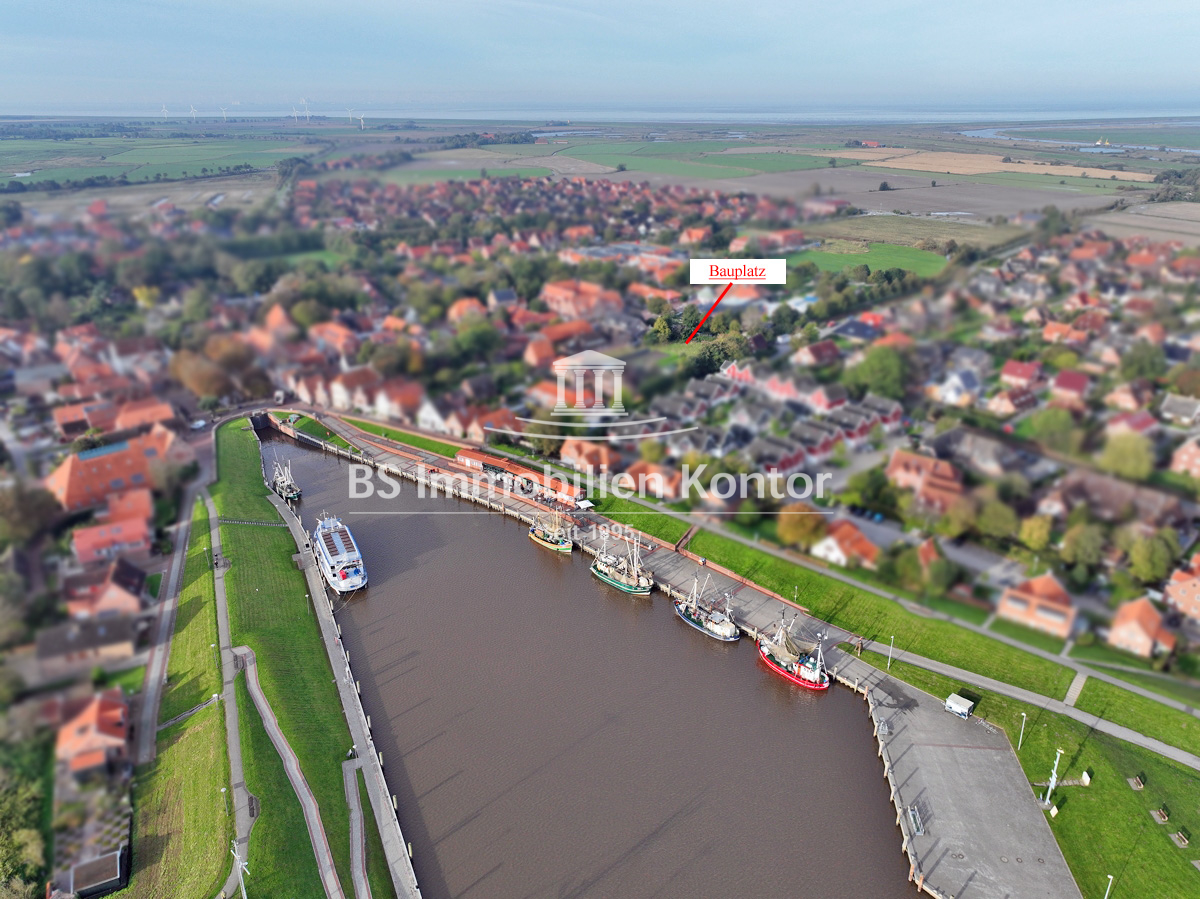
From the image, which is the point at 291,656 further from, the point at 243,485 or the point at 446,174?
the point at 446,174

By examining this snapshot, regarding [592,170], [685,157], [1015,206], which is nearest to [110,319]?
[592,170]

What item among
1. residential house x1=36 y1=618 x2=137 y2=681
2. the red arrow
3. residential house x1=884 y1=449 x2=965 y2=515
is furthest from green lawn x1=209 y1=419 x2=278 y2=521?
residential house x1=884 y1=449 x2=965 y2=515

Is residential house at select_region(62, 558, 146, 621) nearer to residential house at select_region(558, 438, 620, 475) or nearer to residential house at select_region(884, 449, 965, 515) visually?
residential house at select_region(884, 449, 965, 515)

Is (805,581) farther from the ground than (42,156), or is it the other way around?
(42,156)

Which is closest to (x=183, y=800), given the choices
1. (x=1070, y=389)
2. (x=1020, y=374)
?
(x=1020, y=374)

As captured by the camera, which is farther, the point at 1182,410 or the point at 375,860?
the point at 375,860

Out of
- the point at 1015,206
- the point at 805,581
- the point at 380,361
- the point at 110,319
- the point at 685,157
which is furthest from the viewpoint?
the point at 685,157

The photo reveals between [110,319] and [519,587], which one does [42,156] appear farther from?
[519,587]
